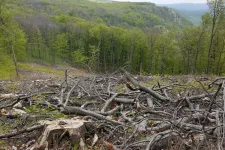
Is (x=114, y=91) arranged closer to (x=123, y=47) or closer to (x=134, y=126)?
(x=134, y=126)

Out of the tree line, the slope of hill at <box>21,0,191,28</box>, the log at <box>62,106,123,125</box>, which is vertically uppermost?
the slope of hill at <box>21,0,191,28</box>

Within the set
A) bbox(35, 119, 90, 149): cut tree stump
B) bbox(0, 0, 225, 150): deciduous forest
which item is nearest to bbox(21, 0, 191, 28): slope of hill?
bbox(0, 0, 225, 150): deciduous forest

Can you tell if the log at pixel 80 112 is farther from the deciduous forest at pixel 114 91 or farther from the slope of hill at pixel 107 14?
the slope of hill at pixel 107 14

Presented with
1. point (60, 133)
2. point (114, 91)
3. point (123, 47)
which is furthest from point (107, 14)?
point (60, 133)

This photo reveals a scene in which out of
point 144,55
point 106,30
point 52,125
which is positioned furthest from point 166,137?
point 106,30

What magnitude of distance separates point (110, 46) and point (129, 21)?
94692mm

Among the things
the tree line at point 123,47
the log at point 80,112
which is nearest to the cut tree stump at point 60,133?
Result: the log at point 80,112

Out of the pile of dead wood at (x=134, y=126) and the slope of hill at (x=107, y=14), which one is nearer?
the pile of dead wood at (x=134, y=126)

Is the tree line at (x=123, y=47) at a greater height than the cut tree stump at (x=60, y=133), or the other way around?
the cut tree stump at (x=60, y=133)

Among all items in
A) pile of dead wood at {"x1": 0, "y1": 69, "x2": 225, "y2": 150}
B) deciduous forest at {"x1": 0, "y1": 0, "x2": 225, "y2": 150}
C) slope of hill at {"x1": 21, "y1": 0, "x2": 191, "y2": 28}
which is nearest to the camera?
A: pile of dead wood at {"x1": 0, "y1": 69, "x2": 225, "y2": 150}

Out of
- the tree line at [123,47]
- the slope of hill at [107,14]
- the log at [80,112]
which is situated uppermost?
the slope of hill at [107,14]

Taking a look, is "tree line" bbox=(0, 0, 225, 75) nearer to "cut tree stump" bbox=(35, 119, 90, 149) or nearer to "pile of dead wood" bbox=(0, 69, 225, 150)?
"pile of dead wood" bbox=(0, 69, 225, 150)

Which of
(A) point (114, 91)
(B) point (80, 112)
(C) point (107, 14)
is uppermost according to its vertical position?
(C) point (107, 14)

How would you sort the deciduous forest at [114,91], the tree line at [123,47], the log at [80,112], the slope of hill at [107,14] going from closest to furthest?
the deciduous forest at [114,91], the log at [80,112], the tree line at [123,47], the slope of hill at [107,14]
